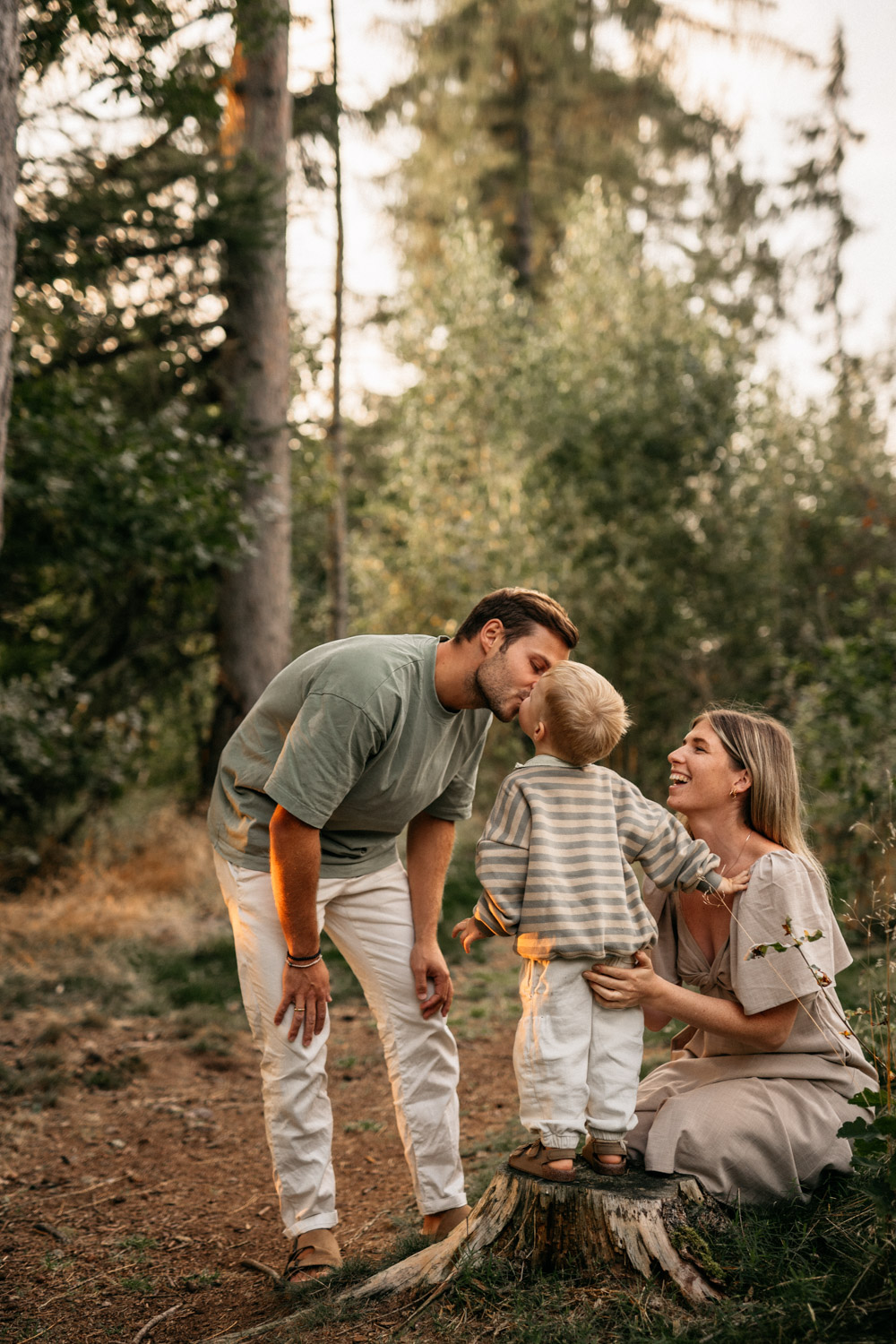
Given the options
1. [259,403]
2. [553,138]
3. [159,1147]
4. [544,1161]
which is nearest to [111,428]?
[259,403]

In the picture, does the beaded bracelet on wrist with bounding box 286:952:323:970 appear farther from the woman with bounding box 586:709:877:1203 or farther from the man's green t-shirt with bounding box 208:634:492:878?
the woman with bounding box 586:709:877:1203

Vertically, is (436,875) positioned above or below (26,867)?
above

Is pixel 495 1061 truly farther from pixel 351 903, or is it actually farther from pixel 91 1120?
pixel 351 903

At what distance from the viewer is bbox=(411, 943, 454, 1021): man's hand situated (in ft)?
10.3

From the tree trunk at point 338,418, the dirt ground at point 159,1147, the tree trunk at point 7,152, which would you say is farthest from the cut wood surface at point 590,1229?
the tree trunk at point 338,418

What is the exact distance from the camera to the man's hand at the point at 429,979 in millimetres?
3145

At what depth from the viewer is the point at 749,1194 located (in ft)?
8.29

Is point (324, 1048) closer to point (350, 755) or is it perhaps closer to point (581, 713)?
point (350, 755)

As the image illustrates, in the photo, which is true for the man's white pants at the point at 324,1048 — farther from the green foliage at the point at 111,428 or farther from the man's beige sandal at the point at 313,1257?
the green foliage at the point at 111,428

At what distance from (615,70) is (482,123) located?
243 cm

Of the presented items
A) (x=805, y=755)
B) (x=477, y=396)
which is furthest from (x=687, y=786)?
(x=477, y=396)

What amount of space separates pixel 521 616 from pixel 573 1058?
1.17 meters

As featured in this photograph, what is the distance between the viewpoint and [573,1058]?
2457mm

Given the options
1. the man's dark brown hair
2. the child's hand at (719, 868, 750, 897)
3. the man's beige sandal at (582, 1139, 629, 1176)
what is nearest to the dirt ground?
the man's beige sandal at (582, 1139, 629, 1176)
